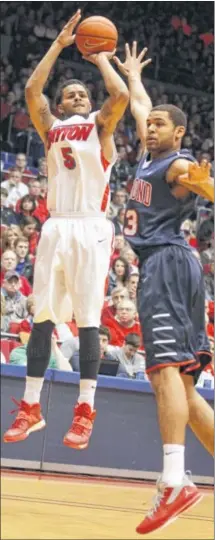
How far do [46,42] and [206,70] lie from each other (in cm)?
99

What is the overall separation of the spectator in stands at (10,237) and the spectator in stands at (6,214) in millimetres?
230

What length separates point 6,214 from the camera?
26.9 feet

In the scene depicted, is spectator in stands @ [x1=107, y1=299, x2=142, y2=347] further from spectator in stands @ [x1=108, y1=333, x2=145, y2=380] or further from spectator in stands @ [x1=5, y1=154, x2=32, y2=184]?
spectator in stands @ [x1=5, y1=154, x2=32, y2=184]

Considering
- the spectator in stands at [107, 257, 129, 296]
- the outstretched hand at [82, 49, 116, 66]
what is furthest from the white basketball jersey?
the spectator in stands at [107, 257, 129, 296]

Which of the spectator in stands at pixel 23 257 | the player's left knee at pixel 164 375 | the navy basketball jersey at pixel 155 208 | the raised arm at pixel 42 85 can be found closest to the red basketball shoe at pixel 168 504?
the player's left knee at pixel 164 375

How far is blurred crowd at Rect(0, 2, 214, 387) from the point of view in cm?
604

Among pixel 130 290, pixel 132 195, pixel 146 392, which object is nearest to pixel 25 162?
pixel 146 392

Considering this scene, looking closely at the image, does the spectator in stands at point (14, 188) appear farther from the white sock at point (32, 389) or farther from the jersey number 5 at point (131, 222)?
the jersey number 5 at point (131, 222)

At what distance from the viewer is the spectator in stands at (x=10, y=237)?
7297 millimetres

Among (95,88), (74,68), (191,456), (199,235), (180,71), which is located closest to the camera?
(95,88)

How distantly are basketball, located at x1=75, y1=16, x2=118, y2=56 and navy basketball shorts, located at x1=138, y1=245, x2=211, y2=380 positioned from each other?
34.7 inches

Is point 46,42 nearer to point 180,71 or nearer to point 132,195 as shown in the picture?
point 180,71

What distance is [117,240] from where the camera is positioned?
20.8 feet

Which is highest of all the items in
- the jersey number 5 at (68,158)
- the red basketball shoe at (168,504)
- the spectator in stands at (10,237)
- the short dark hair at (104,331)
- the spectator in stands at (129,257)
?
the jersey number 5 at (68,158)
